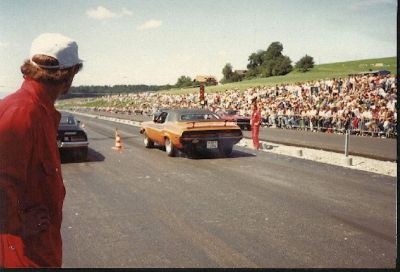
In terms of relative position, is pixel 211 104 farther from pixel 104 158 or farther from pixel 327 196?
pixel 327 196

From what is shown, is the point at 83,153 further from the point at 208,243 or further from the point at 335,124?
the point at 335,124

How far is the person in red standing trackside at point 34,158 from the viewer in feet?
6.43

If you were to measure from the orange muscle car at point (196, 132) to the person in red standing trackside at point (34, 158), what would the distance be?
937cm

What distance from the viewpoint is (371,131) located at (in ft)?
59.3

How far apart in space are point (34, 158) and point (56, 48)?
1.94 ft

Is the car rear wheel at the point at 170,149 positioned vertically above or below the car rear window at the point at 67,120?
below

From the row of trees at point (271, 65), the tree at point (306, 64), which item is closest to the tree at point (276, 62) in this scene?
the row of trees at point (271, 65)

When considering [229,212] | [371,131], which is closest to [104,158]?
[229,212]

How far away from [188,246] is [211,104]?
36.3m

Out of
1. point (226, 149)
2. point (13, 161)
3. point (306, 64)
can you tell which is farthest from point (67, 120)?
point (306, 64)

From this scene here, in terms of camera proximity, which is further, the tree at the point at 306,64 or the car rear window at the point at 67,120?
the tree at the point at 306,64

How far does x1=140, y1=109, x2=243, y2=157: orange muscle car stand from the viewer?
11.7 metres

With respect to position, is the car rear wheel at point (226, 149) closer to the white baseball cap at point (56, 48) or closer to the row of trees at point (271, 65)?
the white baseball cap at point (56, 48)

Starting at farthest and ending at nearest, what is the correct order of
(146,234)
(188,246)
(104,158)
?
(104,158) → (146,234) → (188,246)
